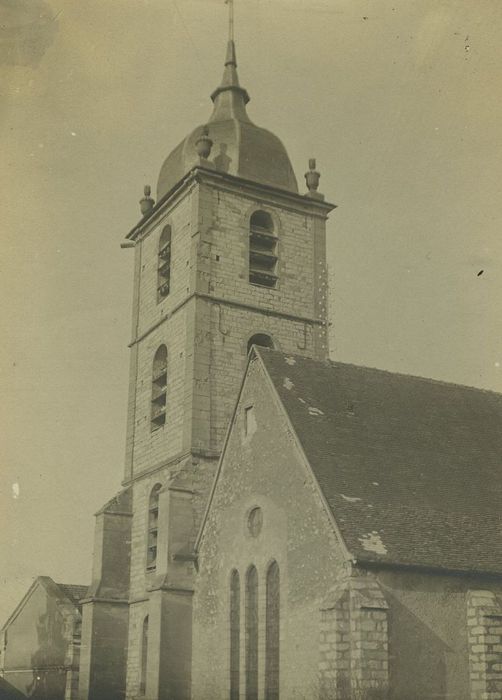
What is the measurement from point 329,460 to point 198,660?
666 centimetres

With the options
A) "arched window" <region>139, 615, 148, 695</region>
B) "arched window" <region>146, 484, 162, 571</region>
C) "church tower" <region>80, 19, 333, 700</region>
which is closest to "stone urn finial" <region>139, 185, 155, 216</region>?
"church tower" <region>80, 19, 333, 700</region>

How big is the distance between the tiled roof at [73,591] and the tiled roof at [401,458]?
684 inches

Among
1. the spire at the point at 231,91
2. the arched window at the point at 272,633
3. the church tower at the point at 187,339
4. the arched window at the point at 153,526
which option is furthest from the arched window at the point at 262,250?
the arched window at the point at 272,633

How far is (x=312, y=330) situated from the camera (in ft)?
101

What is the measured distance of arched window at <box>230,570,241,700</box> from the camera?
21.8 metres

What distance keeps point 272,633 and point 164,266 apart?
48.2 feet

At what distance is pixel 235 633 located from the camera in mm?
22219

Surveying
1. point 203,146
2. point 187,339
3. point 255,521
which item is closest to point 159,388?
point 187,339

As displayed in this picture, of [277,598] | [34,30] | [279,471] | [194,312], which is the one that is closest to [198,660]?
[277,598]

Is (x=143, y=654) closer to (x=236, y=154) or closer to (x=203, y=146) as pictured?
(x=203, y=146)

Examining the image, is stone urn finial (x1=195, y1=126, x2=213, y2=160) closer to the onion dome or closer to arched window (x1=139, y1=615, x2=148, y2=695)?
the onion dome

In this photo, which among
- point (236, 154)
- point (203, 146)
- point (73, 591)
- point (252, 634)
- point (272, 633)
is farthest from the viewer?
point (73, 591)

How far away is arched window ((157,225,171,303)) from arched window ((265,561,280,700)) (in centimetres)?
1304

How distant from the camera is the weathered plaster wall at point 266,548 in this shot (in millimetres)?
19375
